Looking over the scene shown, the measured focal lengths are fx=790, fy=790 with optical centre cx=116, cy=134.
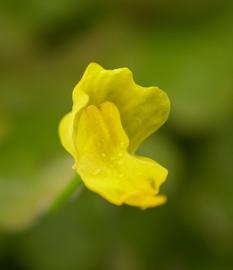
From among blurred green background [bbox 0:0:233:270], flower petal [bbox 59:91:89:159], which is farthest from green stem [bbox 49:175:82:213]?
blurred green background [bbox 0:0:233:270]

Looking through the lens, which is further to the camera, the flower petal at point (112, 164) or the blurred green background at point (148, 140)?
the blurred green background at point (148, 140)

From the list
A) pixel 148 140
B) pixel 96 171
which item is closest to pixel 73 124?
pixel 96 171

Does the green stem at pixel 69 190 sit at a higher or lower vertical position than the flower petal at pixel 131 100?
lower

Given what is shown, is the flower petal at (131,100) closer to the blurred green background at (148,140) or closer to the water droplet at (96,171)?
the water droplet at (96,171)

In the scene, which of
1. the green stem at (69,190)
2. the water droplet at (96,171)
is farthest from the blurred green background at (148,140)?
the water droplet at (96,171)

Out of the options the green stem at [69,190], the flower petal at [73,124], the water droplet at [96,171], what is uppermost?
the flower petal at [73,124]

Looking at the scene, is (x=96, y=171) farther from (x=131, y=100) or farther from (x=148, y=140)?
(x=148, y=140)

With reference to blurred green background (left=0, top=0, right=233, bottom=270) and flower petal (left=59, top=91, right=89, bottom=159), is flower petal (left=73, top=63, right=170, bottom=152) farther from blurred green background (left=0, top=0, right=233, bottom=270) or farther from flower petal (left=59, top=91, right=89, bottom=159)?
blurred green background (left=0, top=0, right=233, bottom=270)
